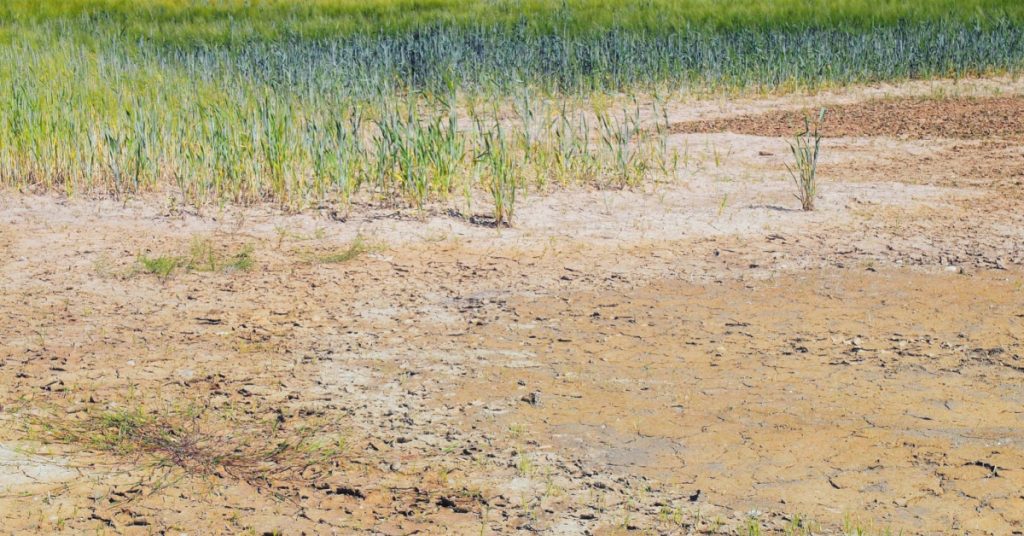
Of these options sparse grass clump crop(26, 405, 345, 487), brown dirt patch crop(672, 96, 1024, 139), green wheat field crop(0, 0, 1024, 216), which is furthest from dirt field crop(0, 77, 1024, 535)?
brown dirt patch crop(672, 96, 1024, 139)

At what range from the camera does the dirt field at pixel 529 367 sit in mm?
3137

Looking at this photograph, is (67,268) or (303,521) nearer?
(303,521)

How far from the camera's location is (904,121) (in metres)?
9.55

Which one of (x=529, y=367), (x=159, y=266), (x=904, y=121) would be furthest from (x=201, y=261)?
(x=904, y=121)

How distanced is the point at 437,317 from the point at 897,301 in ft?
6.12

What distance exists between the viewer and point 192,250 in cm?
562

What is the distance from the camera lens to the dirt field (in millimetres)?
3137

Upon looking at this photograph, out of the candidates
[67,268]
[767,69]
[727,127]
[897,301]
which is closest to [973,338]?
[897,301]

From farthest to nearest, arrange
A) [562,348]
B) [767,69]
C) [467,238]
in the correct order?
[767,69] → [467,238] → [562,348]

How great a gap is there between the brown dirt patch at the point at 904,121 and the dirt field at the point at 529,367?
2.20 metres

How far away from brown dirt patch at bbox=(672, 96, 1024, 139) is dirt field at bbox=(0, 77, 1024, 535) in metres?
2.20

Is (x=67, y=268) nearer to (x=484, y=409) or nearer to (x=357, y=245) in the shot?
(x=357, y=245)

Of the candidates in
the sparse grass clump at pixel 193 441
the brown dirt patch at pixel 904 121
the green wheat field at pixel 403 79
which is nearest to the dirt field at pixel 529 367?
the sparse grass clump at pixel 193 441

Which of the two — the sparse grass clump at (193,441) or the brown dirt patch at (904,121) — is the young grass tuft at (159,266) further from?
the brown dirt patch at (904,121)
